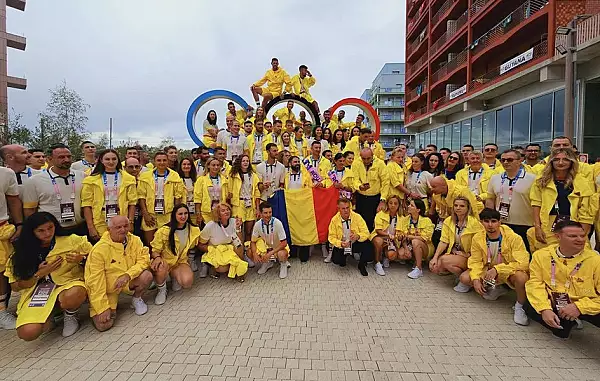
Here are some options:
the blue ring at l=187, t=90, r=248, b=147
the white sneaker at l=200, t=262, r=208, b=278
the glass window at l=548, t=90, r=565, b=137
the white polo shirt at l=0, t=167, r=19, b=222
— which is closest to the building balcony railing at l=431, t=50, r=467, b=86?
the glass window at l=548, t=90, r=565, b=137

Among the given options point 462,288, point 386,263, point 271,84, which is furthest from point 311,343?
point 271,84

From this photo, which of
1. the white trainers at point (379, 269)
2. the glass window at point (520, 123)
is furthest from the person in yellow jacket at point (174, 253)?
the glass window at point (520, 123)

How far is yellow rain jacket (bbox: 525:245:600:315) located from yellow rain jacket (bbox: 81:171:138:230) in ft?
15.3

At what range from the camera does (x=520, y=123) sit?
17.9 metres

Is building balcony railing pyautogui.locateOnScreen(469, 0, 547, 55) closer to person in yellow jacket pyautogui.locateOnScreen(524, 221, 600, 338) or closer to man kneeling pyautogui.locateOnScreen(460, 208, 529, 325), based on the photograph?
man kneeling pyautogui.locateOnScreen(460, 208, 529, 325)

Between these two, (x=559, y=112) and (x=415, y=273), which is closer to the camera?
(x=415, y=273)

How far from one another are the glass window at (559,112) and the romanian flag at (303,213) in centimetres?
1385

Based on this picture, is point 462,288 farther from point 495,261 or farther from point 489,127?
point 489,127

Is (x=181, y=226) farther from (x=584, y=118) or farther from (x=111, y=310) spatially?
(x=584, y=118)

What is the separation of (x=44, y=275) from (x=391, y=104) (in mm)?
66368

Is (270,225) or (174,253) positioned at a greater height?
(270,225)

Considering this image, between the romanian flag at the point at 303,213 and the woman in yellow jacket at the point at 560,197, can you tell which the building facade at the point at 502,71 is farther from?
the romanian flag at the point at 303,213

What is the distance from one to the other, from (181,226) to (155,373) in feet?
7.04

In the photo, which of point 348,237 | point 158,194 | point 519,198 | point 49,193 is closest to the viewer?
point 49,193
